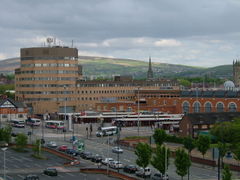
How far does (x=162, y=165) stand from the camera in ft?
228

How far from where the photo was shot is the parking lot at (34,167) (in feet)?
246

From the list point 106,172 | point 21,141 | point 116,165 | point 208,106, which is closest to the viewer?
point 106,172

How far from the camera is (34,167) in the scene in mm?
82875

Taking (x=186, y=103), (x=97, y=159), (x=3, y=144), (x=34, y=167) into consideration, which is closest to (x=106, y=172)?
(x=97, y=159)

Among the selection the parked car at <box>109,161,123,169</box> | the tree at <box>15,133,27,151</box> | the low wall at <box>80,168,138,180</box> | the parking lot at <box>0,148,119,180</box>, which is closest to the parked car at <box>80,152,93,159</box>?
the parking lot at <box>0,148,119,180</box>

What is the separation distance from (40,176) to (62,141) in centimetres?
4104

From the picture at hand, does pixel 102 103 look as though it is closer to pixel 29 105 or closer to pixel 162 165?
pixel 29 105

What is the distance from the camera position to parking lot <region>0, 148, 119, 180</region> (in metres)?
74.9

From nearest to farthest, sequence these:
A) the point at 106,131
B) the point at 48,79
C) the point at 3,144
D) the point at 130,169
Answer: the point at 130,169
the point at 3,144
the point at 106,131
the point at 48,79

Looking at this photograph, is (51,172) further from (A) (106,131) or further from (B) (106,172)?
(A) (106,131)

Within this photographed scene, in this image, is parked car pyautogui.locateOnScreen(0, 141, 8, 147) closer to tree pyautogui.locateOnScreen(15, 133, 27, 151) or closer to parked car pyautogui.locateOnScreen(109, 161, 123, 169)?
tree pyautogui.locateOnScreen(15, 133, 27, 151)

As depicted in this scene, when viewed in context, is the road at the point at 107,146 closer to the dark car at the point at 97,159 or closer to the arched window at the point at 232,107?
the dark car at the point at 97,159

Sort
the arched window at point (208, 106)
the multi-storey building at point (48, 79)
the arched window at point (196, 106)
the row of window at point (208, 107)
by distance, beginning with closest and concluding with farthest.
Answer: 1. the row of window at point (208, 107)
2. the arched window at point (208, 106)
3. the arched window at point (196, 106)
4. the multi-storey building at point (48, 79)

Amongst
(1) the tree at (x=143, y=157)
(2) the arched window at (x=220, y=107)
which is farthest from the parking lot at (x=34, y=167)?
(2) the arched window at (x=220, y=107)
